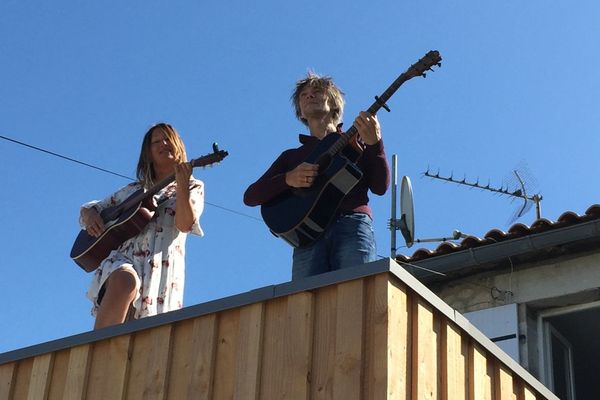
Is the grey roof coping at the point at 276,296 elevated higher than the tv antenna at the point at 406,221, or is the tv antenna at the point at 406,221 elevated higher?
the tv antenna at the point at 406,221

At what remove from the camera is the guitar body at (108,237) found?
16.5 feet

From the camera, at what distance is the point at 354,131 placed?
4.70m

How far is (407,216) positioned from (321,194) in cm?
443

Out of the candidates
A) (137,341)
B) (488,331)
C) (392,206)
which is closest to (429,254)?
(488,331)

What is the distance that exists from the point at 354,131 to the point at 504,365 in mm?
1164

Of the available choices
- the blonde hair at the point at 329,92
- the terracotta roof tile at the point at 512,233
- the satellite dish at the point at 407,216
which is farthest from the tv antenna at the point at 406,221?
the blonde hair at the point at 329,92

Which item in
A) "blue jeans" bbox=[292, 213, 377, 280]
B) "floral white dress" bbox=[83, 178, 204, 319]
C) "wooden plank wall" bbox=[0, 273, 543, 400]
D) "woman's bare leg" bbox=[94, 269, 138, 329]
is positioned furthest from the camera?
"floral white dress" bbox=[83, 178, 204, 319]

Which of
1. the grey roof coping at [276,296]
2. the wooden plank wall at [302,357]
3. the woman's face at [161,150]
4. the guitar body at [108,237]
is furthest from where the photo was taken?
the woman's face at [161,150]

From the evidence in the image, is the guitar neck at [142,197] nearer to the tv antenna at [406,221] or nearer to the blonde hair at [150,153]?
the blonde hair at [150,153]

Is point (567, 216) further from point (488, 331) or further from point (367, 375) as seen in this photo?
point (367, 375)

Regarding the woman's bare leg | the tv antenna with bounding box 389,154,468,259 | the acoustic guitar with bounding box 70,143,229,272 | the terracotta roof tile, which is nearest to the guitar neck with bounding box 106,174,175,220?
the acoustic guitar with bounding box 70,143,229,272

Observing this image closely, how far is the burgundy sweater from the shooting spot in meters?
4.68

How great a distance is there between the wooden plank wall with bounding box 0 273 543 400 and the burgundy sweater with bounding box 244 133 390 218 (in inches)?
34.0

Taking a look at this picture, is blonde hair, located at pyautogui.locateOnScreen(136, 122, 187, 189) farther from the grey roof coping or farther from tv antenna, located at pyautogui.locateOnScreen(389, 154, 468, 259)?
tv antenna, located at pyautogui.locateOnScreen(389, 154, 468, 259)
